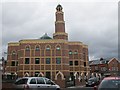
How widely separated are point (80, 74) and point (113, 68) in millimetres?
36680

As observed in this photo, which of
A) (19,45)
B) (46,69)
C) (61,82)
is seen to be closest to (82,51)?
(46,69)

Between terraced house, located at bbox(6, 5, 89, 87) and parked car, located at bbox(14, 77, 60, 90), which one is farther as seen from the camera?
terraced house, located at bbox(6, 5, 89, 87)

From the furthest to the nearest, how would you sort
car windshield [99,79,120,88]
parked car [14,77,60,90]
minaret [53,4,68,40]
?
minaret [53,4,68,40] → parked car [14,77,60,90] → car windshield [99,79,120,88]

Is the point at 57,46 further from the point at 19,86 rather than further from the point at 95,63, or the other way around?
the point at 19,86

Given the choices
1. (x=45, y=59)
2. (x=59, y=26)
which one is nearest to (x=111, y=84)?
(x=45, y=59)

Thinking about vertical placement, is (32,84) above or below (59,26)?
below

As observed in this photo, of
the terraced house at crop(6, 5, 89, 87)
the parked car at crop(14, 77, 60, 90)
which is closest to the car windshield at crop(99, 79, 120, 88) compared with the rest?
the parked car at crop(14, 77, 60, 90)

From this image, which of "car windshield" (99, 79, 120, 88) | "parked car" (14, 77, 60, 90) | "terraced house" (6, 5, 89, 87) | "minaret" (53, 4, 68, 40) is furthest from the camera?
"minaret" (53, 4, 68, 40)

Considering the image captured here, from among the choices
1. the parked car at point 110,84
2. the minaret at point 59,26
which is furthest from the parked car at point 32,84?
the minaret at point 59,26

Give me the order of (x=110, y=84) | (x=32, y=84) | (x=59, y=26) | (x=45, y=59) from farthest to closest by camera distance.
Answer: (x=59, y=26) → (x=45, y=59) → (x=32, y=84) → (x=110, y=84)

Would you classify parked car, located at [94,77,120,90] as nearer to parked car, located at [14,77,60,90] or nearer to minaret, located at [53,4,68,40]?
parked car, located at [14,77,60,90]

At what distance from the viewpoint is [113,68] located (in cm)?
10862

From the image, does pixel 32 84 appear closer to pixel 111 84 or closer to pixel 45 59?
pixel 111 84

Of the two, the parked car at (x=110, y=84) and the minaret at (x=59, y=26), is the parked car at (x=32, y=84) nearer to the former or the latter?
the parked car at (x=110, y=84)
